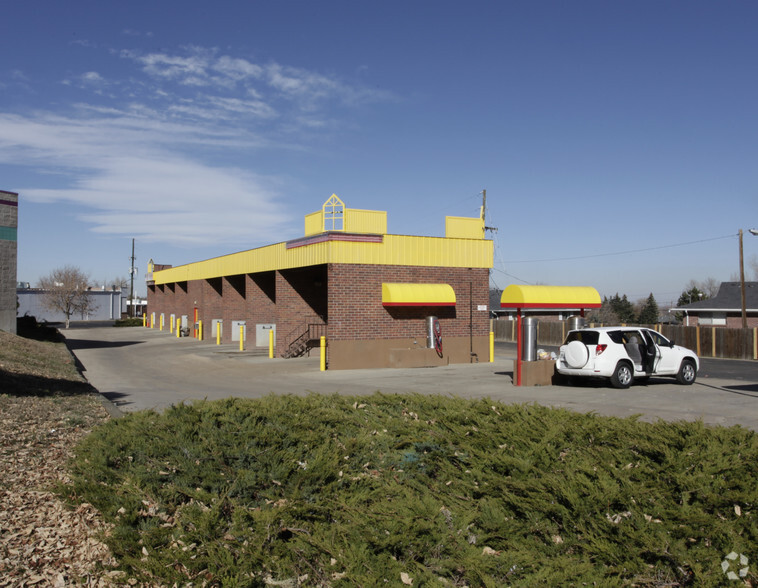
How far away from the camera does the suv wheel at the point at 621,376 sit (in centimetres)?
1682

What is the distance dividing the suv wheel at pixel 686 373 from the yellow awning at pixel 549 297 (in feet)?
12.7

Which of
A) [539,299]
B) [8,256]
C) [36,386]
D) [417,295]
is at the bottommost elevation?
[36,386]

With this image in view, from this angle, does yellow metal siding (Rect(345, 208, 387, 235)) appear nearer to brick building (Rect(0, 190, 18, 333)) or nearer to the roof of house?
brick building (Rect(0, 190, 18, 333))

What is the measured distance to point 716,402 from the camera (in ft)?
48.5

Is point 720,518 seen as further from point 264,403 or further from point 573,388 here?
point 573,388

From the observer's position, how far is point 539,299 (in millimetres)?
19531

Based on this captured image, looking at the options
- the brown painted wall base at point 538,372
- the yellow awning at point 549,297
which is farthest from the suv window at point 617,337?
the yellow awning at point 549,297

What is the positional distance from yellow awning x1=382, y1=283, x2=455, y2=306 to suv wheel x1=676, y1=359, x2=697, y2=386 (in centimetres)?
972

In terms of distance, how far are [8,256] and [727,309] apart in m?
48.6

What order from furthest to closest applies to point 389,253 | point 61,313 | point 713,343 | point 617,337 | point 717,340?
point 61,313 → point 713,343 → point 717,340 → point 389,253 → point 617,337

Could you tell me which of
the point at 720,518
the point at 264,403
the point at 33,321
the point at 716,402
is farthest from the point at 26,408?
the point at 33,321

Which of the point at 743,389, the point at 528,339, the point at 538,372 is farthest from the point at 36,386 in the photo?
the point at 743,389

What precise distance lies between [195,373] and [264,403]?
16.3m

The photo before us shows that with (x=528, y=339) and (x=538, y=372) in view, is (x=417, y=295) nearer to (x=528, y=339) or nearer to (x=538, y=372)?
(x=528, y=339)
